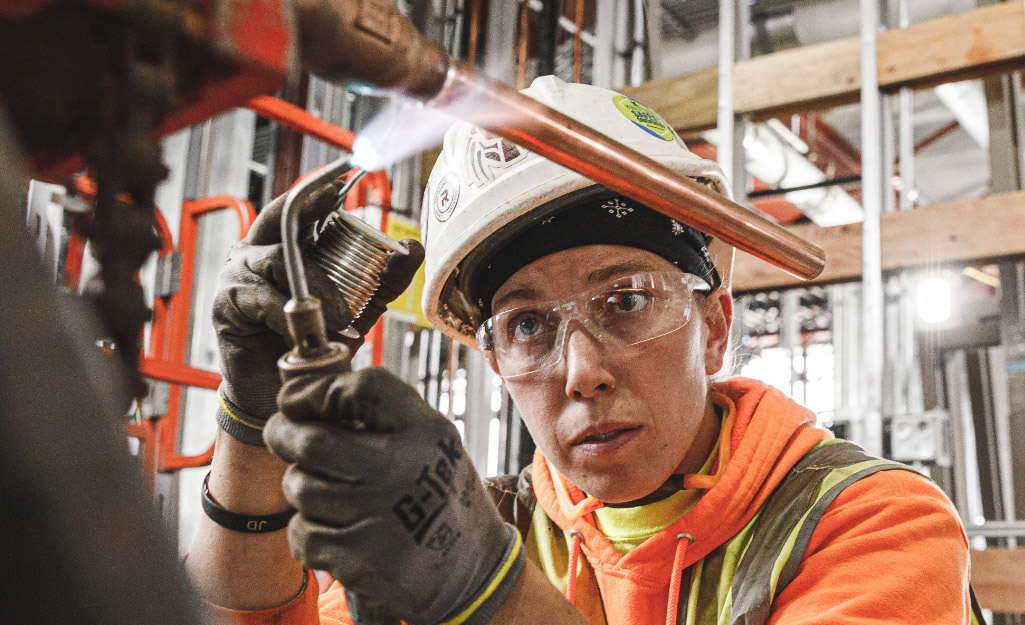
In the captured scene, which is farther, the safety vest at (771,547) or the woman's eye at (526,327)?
the woman's eye at (526,327)

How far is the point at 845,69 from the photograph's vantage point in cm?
327

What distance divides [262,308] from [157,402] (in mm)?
2102

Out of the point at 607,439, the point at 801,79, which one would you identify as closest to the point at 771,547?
the point at 607,439

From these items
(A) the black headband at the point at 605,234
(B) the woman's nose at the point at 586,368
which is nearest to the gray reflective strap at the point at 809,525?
(B) the woman's nose at the point at 586,368

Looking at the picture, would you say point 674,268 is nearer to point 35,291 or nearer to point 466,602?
point 466,602

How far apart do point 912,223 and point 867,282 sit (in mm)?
258

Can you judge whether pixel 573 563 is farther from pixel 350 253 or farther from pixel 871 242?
pixel 871 242

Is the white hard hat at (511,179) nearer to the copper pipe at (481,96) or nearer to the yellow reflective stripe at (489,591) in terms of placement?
the copper pipe at (481,96)

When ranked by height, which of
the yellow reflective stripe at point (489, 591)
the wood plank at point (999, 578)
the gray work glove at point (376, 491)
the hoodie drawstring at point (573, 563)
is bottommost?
the wood plank at point (999, 578)

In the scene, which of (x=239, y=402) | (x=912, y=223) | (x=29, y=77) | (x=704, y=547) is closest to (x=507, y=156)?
(x=239, y=402)

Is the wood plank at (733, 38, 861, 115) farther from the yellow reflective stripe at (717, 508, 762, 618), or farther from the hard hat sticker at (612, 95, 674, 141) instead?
the yellow reflective stripe at (717, 508, 762, 618)

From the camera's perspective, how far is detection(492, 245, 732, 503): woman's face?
1720mm

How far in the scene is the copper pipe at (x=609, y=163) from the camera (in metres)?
0.89

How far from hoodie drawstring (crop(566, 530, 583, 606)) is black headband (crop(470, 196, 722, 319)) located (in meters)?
0.62
